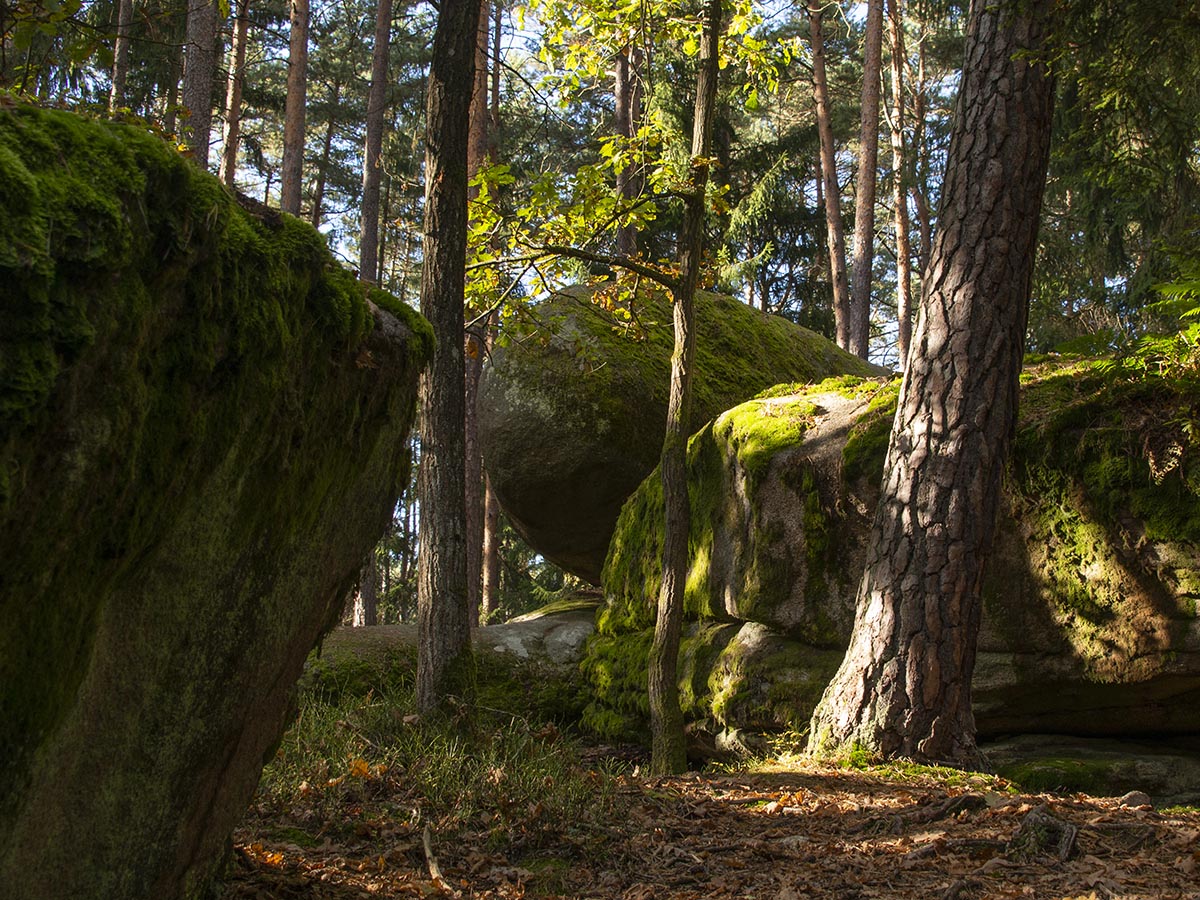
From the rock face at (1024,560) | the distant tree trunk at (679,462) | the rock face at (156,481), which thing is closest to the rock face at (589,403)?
the rock face at (1024,560)

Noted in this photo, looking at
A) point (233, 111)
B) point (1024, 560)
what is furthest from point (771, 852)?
point (233, 111)

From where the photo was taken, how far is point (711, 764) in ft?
22.8

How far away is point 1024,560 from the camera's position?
21.8 ft

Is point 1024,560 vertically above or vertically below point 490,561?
above

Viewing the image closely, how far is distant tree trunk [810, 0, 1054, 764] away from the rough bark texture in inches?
393

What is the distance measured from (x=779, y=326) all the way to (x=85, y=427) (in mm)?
11146

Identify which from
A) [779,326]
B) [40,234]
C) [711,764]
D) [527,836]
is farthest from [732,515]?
[40,234]

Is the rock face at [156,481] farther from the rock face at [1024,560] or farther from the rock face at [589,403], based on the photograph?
the rock face at [589,403]

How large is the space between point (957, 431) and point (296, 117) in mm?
13600

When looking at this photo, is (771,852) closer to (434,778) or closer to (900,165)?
(434,778)

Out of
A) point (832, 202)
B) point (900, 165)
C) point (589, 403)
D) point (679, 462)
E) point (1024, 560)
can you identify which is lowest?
point (1024, 560)

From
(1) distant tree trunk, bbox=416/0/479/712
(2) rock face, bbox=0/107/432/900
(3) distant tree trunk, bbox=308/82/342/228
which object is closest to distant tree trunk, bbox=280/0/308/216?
(3) distant tree trunk, bbox=308/82/342/228

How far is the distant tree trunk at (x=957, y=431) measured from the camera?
580cm

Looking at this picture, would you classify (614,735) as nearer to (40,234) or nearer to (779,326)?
(779,326)
